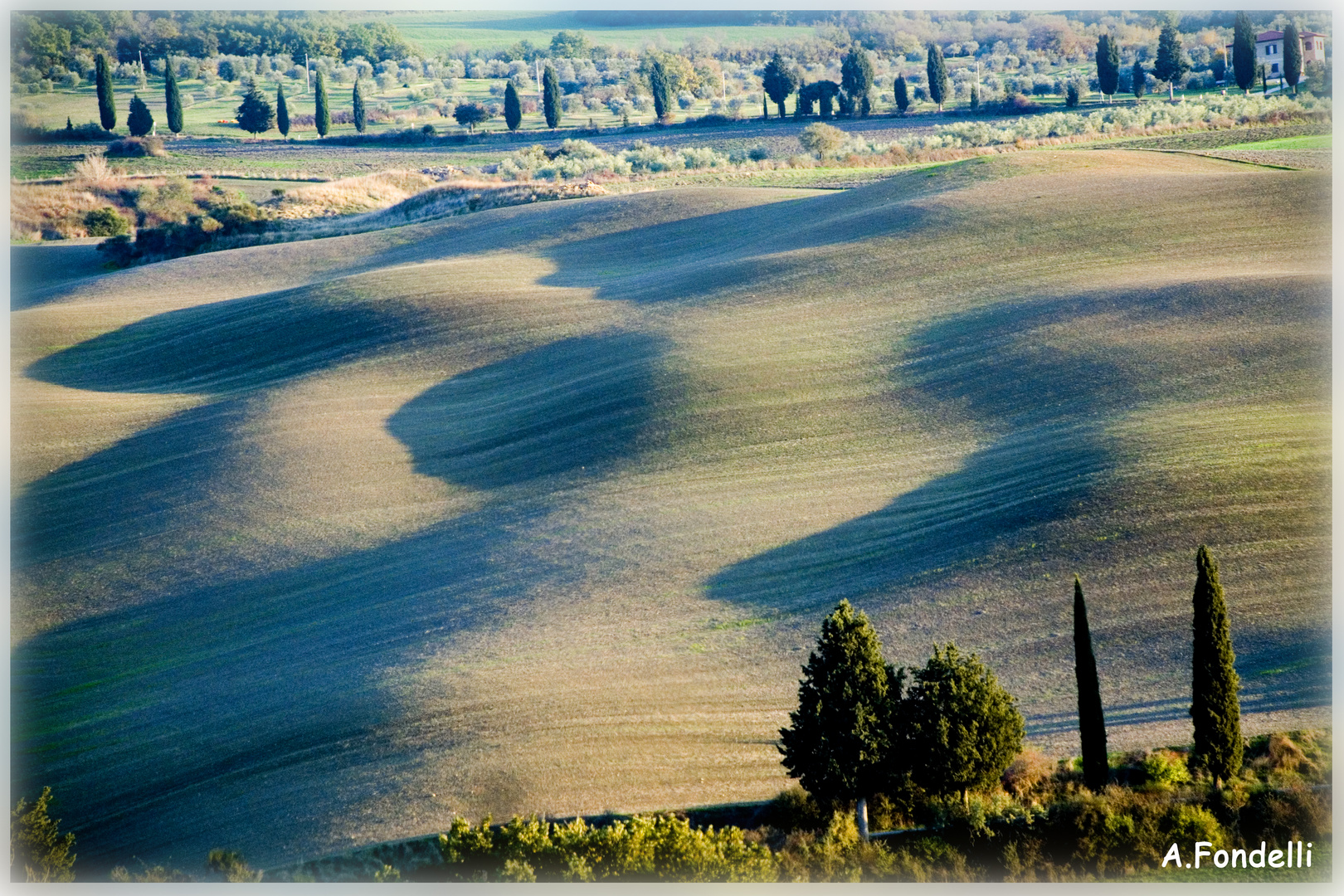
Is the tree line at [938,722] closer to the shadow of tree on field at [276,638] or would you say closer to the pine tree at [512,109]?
the shadow of tree on field at [276,638]

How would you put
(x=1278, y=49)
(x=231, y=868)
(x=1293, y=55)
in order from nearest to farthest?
(x=231, y=868), (x=1293, y=55), (x=1278, y=49)

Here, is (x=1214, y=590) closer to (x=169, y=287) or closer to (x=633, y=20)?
(x=169, y=287)

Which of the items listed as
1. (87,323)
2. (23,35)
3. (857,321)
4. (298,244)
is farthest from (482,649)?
(23,35)

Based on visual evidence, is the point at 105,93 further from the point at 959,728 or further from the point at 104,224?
the point at 959,728

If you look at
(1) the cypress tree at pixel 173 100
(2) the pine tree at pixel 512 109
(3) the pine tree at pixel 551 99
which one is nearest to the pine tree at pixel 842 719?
(1) the cypress tree at pixel 173 100

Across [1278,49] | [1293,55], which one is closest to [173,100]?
[1293,55]

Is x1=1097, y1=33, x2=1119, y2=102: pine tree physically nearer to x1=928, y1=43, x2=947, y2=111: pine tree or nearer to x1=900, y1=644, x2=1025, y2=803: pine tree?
x1=928, y1=43, x2=947, y2=111: pine tree
